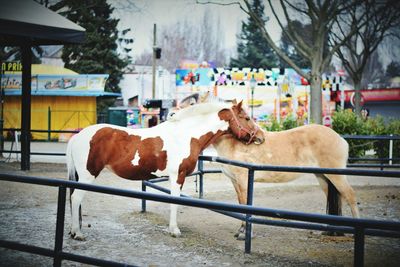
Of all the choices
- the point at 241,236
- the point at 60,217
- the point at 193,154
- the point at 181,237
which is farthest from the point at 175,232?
the point at 60,217

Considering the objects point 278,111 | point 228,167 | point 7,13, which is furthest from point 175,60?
point 228,167

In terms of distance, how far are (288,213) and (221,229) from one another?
444 centimetres

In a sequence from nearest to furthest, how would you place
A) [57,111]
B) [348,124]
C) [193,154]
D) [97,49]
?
[193,154]
[348,124]
[57,111]
[97,49]

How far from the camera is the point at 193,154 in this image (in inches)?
262

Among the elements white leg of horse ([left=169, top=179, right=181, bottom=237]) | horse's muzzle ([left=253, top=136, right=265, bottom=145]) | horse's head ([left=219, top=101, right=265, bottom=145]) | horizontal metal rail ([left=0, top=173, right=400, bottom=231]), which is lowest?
white leg of horse ([left=169, top=179, right=181, bottom=237])

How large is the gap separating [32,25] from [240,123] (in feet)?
23.8

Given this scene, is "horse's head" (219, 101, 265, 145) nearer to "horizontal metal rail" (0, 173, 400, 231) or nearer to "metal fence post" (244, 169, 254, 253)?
"metal fence post" (244, 169, 254, 253)

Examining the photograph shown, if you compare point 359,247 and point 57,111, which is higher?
point 359,247

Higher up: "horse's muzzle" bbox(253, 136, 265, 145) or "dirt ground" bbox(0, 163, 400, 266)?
"horse's muzzle" bbox(253, 136, 265, 145)

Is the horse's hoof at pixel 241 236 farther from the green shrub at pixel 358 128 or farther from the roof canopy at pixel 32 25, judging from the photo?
the green shrub at pixel 358 128

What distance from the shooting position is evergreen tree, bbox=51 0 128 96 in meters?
42.3

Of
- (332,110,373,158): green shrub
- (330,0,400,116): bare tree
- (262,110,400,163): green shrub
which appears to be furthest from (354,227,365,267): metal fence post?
(330,0,400,116): bare tree

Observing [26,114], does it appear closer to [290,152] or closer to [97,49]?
[290,152]

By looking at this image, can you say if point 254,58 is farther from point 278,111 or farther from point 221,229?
point 221,229
